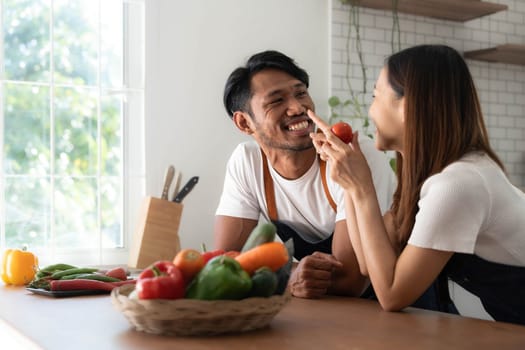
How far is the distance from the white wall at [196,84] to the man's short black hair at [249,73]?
0.78 meters

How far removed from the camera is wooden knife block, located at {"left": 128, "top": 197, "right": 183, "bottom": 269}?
3.57 metres

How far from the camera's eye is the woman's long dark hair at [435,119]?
2002 mm

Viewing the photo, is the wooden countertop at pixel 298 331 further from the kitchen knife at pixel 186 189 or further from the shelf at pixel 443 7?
the shelf at pixel 443 7

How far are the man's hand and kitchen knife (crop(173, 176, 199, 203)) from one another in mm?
1478

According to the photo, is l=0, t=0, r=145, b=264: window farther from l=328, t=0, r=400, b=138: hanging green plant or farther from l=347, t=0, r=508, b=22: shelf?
l=347, t=0, r=508, b=22: shelf

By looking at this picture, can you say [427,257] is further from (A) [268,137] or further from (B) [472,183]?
(A) [268,137]

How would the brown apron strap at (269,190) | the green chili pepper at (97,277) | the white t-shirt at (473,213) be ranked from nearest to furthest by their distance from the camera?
the white t-shirt at (473,213) < the green chili pepper at (97,277) < the brown apron strap at (269,190)

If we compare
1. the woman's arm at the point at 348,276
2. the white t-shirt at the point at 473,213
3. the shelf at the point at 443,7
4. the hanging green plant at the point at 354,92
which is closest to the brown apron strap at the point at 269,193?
the woman's arm at the point at 348,276

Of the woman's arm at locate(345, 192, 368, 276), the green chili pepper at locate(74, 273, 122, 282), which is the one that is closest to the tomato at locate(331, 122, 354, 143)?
the woman's arm at locate(345, 192, 368, 276)

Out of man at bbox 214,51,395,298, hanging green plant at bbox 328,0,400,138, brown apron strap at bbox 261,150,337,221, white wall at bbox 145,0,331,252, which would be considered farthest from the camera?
hanging green plant at bbox 328,0,400,138

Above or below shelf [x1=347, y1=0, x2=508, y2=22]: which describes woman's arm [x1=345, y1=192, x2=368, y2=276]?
below

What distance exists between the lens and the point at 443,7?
459 cm

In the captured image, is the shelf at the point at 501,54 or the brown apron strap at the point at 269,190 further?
the shelf at the point at 501,54

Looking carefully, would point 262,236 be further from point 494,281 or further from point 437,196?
point 494,281
